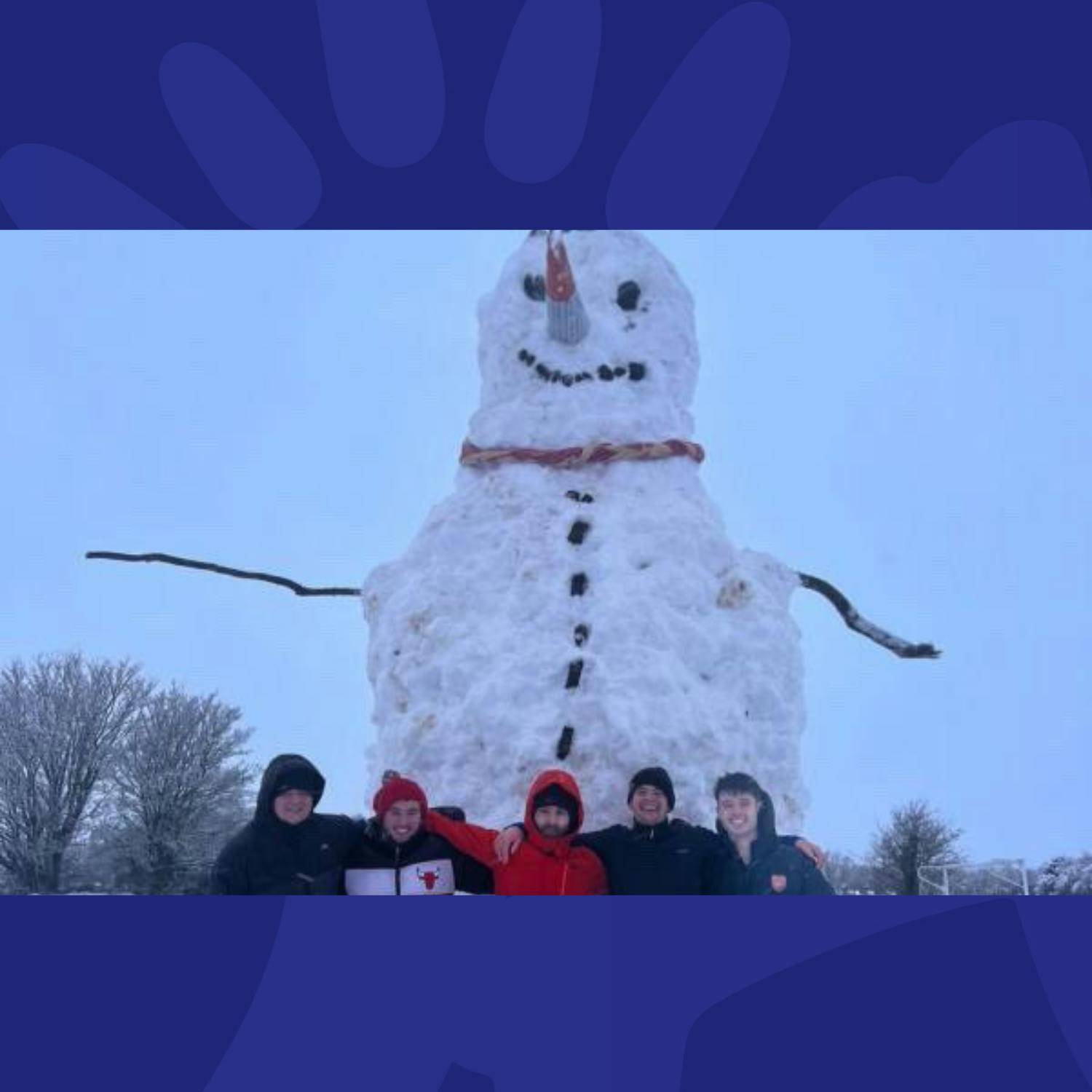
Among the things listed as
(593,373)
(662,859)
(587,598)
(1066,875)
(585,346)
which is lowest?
(662,859)

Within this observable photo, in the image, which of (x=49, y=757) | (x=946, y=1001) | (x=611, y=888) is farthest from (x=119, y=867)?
(x=946, y=1001)

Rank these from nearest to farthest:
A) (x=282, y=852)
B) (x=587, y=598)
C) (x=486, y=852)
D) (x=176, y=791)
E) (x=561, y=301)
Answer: (x=282, y=852), (x=486, y=852), (x=587, y=598), (x=561, y=301), (x=176, y=791)

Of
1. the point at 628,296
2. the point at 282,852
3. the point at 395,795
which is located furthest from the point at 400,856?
the point at 628,296

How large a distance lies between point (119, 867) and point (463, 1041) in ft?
11.9

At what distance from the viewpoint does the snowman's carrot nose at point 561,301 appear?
15.5 ft

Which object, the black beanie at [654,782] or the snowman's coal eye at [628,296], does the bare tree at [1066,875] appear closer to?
the black beanie at [654,782]

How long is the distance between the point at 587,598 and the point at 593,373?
912mm

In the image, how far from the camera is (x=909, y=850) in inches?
197

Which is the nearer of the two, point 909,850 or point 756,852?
point 756,852

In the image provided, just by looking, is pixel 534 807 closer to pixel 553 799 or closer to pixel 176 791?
pixel 553 799

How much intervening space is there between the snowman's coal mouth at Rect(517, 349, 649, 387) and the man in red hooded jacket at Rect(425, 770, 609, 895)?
83.0 inches

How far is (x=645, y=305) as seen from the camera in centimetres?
503

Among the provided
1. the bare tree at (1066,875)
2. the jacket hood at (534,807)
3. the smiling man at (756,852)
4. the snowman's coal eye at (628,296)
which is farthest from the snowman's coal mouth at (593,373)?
the bare tree at (1066,875)

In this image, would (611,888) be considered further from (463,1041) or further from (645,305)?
(645,305)
